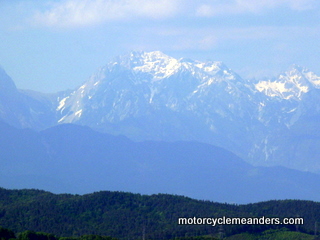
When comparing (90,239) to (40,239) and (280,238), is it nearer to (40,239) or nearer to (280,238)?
(40,239)

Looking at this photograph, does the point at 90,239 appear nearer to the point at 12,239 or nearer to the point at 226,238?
the point at 12,239

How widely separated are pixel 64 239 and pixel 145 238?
36.3m

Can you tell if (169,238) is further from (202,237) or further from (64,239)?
(64,239)

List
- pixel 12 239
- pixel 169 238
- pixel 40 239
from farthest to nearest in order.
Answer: pixel 169 238 → pixel 40 239 → pixel 12 239

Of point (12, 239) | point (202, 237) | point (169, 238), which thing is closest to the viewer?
point (12, 239)

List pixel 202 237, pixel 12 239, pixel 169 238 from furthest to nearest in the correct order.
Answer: pixel 169 238 < pixel 202 237 < pixel 12 239

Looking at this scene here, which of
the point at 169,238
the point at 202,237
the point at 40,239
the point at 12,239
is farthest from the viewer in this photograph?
the point at 169,238

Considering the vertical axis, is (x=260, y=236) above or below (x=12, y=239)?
above

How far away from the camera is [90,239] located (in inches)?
6693

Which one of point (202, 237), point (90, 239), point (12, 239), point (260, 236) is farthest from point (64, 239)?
point (260, 236)

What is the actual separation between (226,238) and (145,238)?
19.0 m

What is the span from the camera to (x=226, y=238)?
197 meters

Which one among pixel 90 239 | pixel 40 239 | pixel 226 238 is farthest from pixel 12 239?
pixel 226 238

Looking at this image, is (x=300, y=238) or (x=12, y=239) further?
(x=300, y=238)
